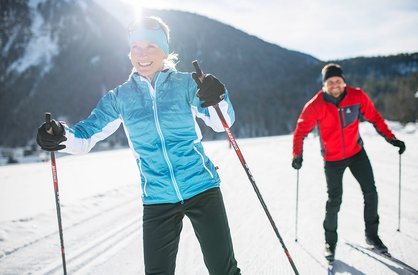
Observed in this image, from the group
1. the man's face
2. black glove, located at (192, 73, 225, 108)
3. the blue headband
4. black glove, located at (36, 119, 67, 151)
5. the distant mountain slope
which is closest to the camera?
black glove, located at (192, 73, 225, 108)

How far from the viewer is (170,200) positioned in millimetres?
2088

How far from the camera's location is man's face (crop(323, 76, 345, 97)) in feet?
11.6

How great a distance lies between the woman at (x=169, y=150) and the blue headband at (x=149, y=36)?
0.03m

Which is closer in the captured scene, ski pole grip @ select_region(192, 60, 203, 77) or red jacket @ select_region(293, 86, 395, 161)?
ski pole grip @ select_region(192, 60, 203, 77)

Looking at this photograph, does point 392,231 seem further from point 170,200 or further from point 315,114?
point 170,200

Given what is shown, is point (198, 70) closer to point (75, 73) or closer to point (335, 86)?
point (335, 86)

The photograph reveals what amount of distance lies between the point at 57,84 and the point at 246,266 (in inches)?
6348

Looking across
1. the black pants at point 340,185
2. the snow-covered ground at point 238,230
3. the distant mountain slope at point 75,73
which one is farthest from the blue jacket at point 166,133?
the distant mountain slope at point 75,73

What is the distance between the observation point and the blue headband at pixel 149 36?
2236mm

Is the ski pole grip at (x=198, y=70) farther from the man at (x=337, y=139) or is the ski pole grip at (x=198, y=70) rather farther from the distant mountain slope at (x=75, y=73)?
the distant mountain slope at (x=75, y=73)

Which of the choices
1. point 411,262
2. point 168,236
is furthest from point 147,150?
point 411,262

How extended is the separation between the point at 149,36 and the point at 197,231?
1.39m

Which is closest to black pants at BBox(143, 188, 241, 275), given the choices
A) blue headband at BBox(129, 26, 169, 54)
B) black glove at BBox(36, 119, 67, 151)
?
black glove at BBox(36, 119, 67, 151)

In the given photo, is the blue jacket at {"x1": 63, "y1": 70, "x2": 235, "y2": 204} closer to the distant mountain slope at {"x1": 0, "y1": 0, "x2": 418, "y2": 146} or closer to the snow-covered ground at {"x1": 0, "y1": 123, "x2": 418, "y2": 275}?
the snow-covered ground at {"x1": 0, "y1": 123, "x2": 418, "y2": 275}
